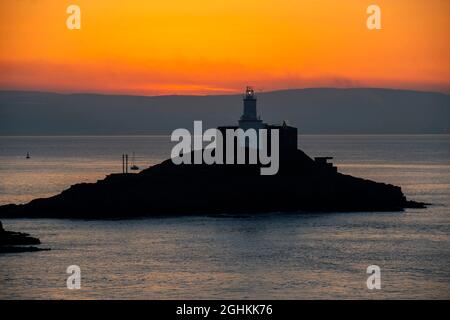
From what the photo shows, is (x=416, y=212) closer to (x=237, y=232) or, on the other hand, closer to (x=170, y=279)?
(x=237, y=232)

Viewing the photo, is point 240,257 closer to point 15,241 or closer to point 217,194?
point 15,241

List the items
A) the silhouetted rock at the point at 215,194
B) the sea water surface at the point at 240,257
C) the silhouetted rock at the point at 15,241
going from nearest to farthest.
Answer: the sea water surface at the point at 240,257, the silhouetted rock at the point at 15,241, the silhouetted rock at the point at 215,194

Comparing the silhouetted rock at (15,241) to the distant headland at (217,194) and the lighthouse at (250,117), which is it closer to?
the distant headland at (217,194)

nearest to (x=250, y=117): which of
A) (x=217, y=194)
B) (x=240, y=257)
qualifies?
(x=217, y=194)

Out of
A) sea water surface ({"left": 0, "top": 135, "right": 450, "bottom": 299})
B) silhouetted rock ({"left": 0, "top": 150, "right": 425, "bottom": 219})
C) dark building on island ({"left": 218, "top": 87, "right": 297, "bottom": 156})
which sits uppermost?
dark building on island ({"left": 218, "top": 87, "right": 297, "bottom": 156})

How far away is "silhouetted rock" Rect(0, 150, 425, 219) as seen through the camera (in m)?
86.1

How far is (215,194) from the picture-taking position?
89812 millimetres

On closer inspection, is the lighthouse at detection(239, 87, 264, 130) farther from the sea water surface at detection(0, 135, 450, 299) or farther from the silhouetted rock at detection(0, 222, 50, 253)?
the silhouetted rock at detection(0, 222, 50, 253)

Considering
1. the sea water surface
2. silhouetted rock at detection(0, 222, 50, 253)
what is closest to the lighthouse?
the sea water surface

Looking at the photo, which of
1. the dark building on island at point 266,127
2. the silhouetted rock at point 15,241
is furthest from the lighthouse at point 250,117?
the silhouetted rock at point 15,241

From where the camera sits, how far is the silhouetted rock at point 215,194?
283 ft

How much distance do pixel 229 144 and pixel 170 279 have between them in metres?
42.1
